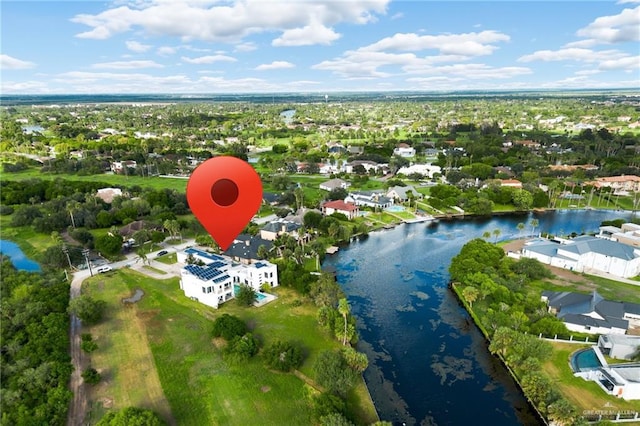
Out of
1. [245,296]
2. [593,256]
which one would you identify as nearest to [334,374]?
[245,296]

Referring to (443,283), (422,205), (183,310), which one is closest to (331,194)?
(422,205)

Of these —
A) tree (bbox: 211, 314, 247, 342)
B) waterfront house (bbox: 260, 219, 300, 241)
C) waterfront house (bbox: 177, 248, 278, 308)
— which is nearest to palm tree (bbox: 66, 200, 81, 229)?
waterfront house (bbox: 177, 248, 278, 308)

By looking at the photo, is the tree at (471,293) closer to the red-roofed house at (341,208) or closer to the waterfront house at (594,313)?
the waterfront house at (594,313)

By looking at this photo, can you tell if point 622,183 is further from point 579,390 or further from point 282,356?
point 282,356

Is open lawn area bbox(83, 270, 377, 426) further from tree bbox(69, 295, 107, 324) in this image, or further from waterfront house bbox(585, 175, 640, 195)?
waterfront house bbox(585, 175, 640, 195)

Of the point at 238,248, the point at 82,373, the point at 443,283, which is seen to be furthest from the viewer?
the point at 238,248

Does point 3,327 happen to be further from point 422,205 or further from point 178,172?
point 178,172
